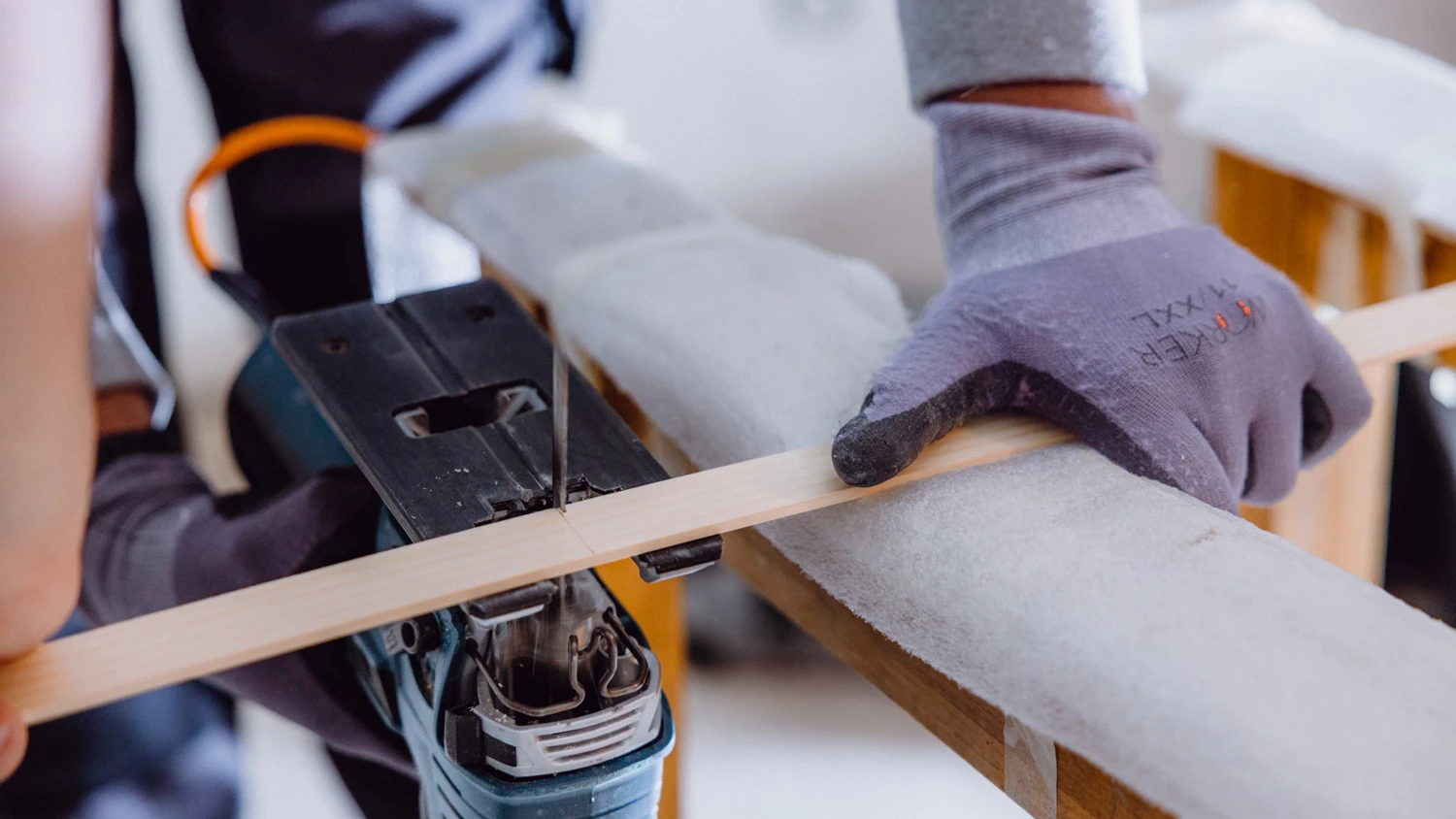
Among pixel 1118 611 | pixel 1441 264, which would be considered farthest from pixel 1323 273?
pixel 1118 611

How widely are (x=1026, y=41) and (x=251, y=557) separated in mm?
492

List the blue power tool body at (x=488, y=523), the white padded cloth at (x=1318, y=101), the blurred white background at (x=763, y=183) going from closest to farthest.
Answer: the blue power tool body at (x=488, y=523)
the white padded cloth at (x=1318, y=101)
the blurred white background at (x=763, y=183)

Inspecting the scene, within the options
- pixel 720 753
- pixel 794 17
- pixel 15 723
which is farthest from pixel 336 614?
pixel 794 17

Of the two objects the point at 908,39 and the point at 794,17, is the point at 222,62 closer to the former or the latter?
the point at 908,39

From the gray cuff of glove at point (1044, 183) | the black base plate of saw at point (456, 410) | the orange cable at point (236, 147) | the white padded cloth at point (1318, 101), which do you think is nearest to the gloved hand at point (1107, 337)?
the gray cuff of glove at point (1044, 183)

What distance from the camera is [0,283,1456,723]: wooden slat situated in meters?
0.46

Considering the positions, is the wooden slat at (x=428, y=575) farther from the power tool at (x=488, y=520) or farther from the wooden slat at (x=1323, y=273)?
the wooden slat at (x=1323, y=273)

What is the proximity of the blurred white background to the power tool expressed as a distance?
37.7 inches

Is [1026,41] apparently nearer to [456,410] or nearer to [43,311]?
[456,410]

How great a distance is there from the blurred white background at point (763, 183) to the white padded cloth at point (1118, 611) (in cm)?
97

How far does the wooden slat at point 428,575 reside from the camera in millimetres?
458

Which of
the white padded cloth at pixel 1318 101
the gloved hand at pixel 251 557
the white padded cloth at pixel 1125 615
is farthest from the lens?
the white padded cloth at pixel 1318 101

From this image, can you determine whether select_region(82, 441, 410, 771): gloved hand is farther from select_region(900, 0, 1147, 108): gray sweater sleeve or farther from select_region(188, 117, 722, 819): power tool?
select_region(900, 0, 1147, 108): gray sweater sleeve

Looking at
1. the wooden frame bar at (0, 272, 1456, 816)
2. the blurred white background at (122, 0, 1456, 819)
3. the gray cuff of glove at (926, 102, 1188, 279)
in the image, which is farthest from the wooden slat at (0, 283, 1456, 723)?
the blurred white background at (122, 0, 1456, 819)
